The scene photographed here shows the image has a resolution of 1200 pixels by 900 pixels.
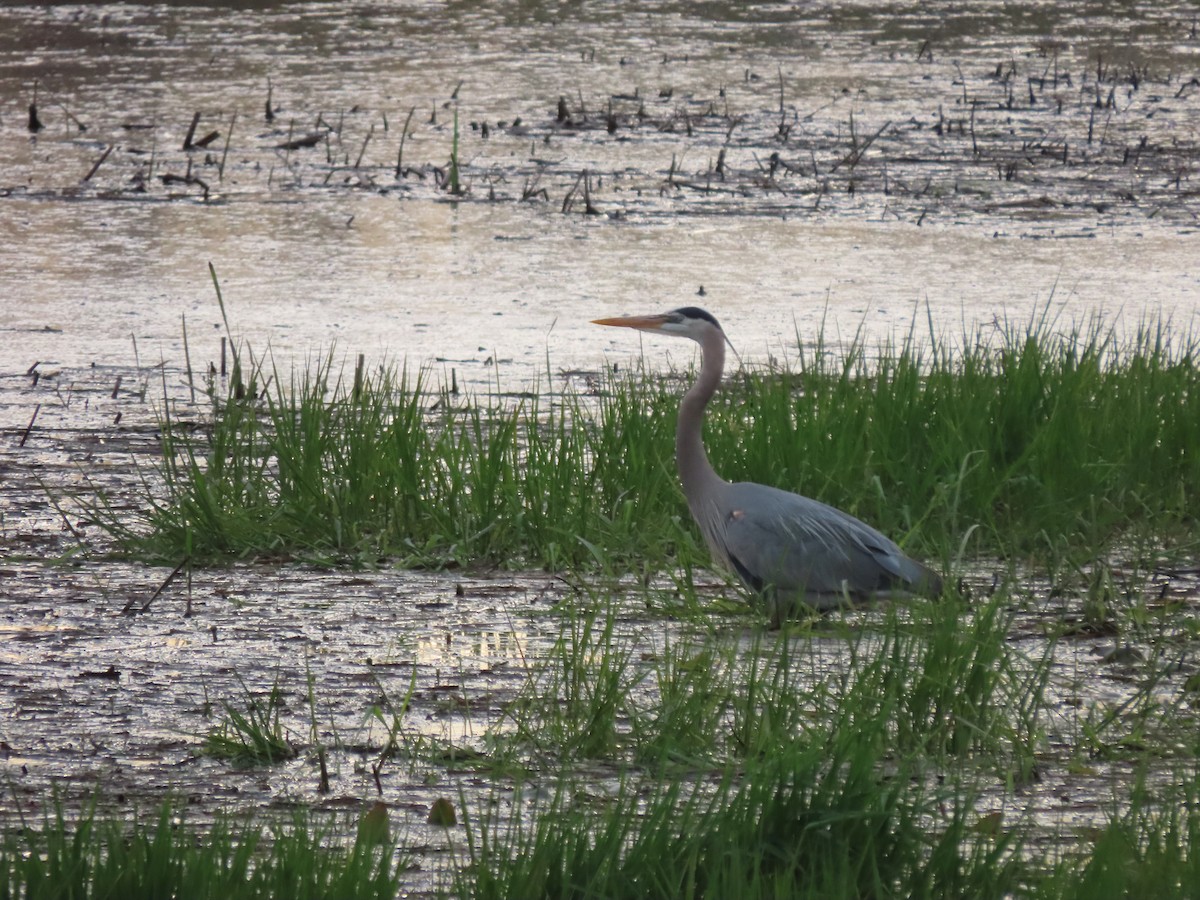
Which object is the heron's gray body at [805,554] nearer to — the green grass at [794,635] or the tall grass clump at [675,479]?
the green grass at [794,635]

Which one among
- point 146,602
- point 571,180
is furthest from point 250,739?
point 571,180

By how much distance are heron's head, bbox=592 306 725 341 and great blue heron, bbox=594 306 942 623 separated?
377 mm

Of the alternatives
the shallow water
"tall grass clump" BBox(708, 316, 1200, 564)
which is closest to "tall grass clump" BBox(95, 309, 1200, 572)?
"tall grass clump" BBox(708, 316, 1200, 564)

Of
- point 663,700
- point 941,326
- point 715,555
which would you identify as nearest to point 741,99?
point 941,326

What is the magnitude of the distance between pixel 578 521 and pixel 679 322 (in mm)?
578

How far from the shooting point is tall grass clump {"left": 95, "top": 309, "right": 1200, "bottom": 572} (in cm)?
464

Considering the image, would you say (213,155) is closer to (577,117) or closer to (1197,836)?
(577,117)

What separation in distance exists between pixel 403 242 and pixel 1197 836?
7.17 meters

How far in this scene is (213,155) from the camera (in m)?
11.5

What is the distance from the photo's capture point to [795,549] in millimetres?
4078

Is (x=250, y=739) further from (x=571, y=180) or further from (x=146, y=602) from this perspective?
(x=571, y=180)

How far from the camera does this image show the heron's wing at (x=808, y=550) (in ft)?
13.3

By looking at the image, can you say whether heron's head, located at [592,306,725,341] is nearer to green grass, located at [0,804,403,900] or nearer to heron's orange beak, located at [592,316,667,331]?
heron's orange beak, located at [592,316,667,331]

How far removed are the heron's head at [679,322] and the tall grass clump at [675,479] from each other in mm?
472
